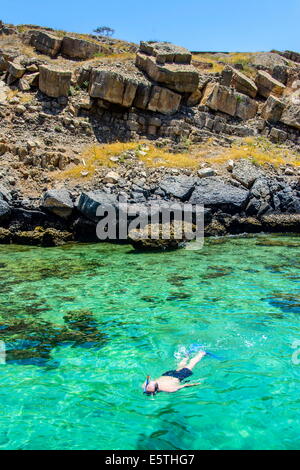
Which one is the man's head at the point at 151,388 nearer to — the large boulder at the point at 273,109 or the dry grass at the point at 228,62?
the large boulder at the point at 273,109

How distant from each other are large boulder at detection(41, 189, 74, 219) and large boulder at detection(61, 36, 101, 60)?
15538mm

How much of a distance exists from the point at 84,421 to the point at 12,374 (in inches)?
65.9

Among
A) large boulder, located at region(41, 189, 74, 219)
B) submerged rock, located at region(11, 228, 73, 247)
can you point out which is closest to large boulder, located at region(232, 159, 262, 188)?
large boulder, located at region(41, 189, 74, 219)

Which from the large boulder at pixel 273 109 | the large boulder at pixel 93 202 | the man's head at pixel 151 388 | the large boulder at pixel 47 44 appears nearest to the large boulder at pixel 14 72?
the large boulder at pixel 47 44

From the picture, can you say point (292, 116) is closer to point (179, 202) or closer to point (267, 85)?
point (267, 85)

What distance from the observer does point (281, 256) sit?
43.7ft

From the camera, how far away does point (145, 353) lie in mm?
6398

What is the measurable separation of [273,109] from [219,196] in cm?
1146

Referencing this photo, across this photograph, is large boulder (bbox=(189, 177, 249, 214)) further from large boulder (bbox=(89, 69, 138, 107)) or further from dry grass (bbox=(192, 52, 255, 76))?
dry grass (bbox=(192, 52, 255, 76))

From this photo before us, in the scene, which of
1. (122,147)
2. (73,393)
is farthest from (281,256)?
(122,147)

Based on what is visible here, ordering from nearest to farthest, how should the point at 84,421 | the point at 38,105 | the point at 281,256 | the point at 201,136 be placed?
the point at 84,421, the point at 281,256, the point at 38,105, the point at 201,136

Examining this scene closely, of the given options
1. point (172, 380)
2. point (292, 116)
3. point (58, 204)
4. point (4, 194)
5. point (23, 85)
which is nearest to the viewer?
point (172, 380)

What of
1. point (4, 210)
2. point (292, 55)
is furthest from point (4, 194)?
point (292, 55)
